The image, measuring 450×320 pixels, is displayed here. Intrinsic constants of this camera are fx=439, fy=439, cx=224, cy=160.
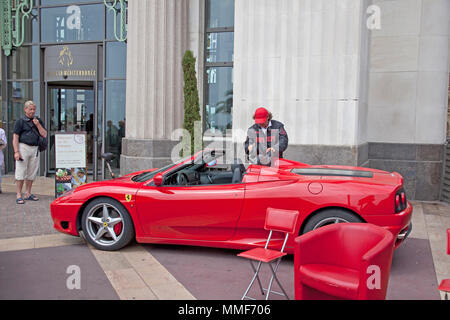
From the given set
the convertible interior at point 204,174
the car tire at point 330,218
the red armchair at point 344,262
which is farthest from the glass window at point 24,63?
the red armchair at point 344,262

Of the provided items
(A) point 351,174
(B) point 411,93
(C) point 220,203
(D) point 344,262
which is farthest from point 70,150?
(B) point 411,93

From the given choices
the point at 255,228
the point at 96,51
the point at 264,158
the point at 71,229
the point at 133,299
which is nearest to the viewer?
the point at 133,299

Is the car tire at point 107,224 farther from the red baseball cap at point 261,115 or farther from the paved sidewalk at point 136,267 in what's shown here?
the red baseball cap at point 261,115

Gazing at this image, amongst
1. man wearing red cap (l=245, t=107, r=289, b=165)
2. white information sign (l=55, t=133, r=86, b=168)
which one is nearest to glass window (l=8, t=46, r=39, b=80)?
white information sign (l=55, t=133, r=86, b=168)

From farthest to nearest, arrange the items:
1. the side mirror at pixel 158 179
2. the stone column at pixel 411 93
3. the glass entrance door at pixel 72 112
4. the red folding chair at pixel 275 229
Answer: the glass entrance door at pixel 72 112 → the stone column at pixel 411 93 → the side mirror at pixel 158 179 → the red folding chair at pixel 275 229

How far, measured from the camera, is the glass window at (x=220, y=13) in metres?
11.1

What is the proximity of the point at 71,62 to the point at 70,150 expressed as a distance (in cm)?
431

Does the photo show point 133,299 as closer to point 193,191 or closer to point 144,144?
point 193,191

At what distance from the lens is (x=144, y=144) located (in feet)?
34.7

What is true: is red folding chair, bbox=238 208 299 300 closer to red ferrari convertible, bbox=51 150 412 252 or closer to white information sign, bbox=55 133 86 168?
red ferrari convertible, bbox=51 150 412 252

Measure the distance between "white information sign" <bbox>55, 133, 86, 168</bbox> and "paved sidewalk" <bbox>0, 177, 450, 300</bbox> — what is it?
217 cm

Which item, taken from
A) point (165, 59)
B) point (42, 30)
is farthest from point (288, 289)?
point (42, 30)

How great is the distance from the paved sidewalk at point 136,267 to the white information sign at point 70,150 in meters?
2.17

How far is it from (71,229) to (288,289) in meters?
2.80
